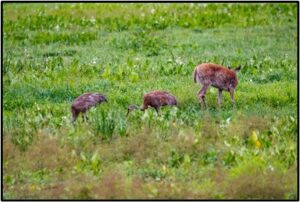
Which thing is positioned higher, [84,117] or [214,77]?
[214,77]

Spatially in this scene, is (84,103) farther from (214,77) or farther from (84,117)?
(214,77)

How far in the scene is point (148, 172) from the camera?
398 inches

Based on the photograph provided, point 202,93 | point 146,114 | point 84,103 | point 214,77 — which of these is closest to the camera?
point 146,114

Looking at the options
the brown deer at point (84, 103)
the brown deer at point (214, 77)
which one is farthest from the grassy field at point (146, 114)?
the brown deer at point (214, 77)

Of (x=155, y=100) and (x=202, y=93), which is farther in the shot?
(x=202, y=93)

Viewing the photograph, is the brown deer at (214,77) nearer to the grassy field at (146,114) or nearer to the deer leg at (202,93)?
the deer leg at (202,93)

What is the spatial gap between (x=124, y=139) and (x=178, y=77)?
4320mm

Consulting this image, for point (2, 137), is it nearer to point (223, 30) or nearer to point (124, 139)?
point (124, 139)

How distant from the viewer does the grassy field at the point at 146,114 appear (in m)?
Answer: 9.72

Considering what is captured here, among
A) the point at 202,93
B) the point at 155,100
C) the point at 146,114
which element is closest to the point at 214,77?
the point at 202,93

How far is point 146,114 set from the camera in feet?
38.0

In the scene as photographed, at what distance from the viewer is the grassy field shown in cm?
972

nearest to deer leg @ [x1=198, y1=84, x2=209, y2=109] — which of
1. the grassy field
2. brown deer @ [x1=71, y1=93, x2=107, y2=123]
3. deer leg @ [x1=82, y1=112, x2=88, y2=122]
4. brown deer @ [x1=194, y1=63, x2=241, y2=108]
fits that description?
brown deer @ [x1=194, y1=63, x2=241, y2=108]

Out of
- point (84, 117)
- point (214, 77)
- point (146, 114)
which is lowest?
point (84, 117)
